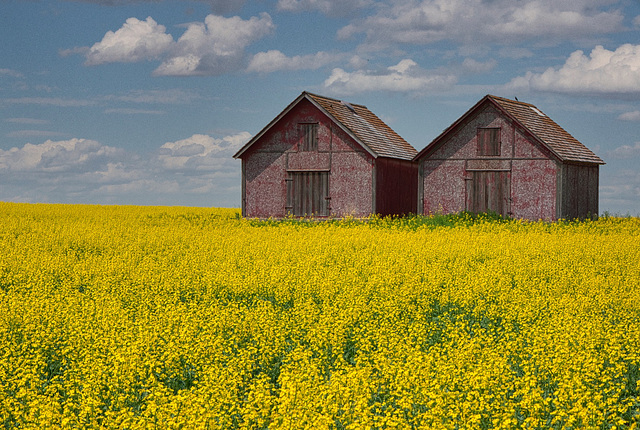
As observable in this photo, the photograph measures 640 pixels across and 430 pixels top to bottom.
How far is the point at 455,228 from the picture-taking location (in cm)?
2919

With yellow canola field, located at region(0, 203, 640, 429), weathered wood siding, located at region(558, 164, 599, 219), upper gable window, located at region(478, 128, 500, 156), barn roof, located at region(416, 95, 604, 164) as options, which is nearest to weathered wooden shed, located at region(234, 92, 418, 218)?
barn roof, located at region(416, 95, 604, 164)

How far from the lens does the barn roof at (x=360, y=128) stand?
34188mm

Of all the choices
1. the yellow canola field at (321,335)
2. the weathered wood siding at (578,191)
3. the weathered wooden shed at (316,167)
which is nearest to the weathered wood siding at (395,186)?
the weathered wooden shed at (316,167)

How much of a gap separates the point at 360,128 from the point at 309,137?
9.30 feet

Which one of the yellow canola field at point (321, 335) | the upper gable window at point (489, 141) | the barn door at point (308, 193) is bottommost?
the yellow canola field at point (321, 335)

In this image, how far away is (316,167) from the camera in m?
34.8

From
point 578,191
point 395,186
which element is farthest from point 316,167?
point 578,191

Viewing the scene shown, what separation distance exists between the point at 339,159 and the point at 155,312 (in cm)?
2354

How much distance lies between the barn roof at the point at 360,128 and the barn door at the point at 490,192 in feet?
14.6

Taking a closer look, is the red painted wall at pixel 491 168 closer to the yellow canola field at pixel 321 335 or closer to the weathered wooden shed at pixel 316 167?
the weathered wooden shed at pixel 316 167

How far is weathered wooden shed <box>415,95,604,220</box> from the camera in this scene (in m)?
32.8

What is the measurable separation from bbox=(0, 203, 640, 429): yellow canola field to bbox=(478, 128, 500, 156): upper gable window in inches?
448

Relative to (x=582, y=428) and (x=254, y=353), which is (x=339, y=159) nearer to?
(x=254, y=353)

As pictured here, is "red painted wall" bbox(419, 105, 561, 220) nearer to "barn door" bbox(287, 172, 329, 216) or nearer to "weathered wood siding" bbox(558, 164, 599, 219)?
"weathered wood siding" bbox(558, 164, 599, 219)
